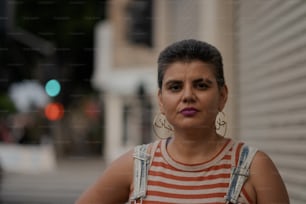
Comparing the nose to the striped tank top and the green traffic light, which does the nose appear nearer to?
the striped tank top

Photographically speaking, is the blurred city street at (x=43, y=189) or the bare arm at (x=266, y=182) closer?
the bare arm at (x=266, y=182)

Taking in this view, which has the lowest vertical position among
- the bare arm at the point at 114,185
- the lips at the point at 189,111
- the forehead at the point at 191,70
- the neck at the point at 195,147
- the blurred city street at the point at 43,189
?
the blurred city street at the point at 43,189

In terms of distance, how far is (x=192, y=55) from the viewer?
1.24m

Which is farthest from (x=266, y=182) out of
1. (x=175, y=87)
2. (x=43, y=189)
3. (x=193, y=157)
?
(x=43, y=189)

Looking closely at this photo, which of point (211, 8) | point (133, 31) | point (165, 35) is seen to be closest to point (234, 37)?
point (211, 8)

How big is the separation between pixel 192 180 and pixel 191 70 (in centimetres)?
22

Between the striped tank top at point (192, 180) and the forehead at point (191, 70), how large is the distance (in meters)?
0.16

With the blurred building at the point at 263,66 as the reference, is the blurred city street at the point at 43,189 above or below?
below

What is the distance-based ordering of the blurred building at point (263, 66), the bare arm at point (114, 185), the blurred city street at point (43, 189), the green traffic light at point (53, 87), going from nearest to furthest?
the bare arm at point (114, 185), the blurred building at point (263, 66), the green traffic light at point (53, 87), the blurred city street at point (43, 189)

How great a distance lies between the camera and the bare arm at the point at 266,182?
118 cm

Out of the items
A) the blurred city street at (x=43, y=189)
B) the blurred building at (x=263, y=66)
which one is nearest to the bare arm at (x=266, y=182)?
the blurred building at (x=263, y=66)

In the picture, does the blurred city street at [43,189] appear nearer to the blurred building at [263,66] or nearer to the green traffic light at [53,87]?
the green traffic light at [53,87]

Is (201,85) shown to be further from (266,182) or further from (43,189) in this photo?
(43,189)

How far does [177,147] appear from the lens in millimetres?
1271
